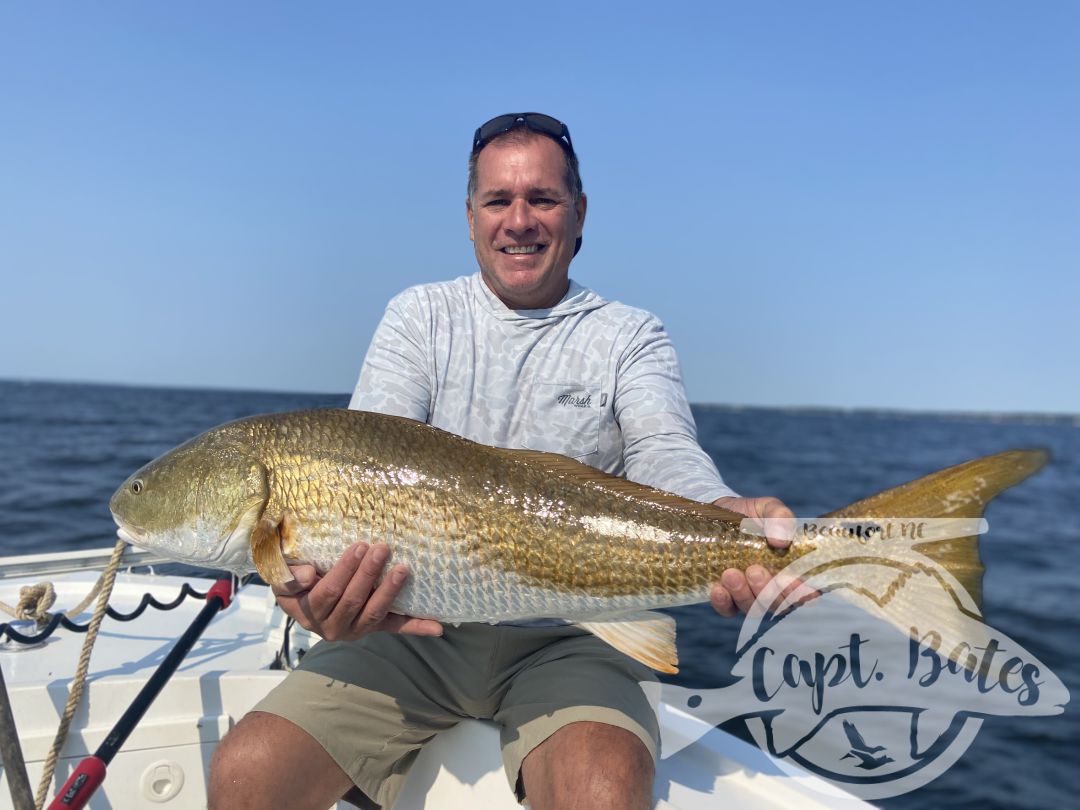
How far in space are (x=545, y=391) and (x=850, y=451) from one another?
1936 inches

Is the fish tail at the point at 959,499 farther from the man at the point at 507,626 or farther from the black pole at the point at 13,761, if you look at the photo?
the black pole at the point at 13,761

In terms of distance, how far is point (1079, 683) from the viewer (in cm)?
864

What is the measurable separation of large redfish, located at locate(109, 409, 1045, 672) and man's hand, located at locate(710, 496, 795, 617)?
36mm

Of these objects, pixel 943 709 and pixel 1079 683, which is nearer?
pixel 943 709

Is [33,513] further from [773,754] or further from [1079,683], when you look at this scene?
[1079,683]

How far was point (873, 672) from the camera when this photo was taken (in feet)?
27.6

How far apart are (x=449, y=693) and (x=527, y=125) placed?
103 inches

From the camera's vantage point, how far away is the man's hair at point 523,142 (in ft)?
12.4

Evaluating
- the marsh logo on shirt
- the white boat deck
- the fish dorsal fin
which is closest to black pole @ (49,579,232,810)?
the white boat deck

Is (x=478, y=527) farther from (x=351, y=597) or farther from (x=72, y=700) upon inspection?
(x=72, y=700)

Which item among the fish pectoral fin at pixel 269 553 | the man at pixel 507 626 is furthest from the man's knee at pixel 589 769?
the fish pectoral fin at pixel 269 553

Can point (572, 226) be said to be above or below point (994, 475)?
above

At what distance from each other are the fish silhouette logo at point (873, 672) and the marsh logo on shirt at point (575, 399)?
1183 millimetres

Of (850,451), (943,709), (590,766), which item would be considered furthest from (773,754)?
(850,451)
